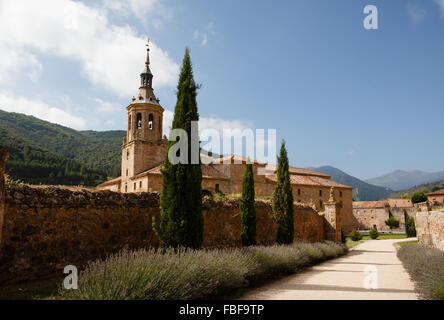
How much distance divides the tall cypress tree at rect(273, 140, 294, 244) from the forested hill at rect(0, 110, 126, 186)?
A: 44.5 feet

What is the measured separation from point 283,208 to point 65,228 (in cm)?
959

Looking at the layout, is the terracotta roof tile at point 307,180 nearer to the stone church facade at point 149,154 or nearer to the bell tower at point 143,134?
the stone church facade at point 149,154

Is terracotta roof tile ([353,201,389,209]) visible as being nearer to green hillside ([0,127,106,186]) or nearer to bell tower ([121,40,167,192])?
bell tower ([121,40,167,192])

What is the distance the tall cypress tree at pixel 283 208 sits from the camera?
1408 centimetres

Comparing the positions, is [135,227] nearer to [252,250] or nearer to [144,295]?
[252,250]

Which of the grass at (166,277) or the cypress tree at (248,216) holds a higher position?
the cypress tree at (248,216)

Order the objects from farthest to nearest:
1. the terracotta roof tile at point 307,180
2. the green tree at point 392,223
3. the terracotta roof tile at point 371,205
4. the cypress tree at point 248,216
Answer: the terracotta roof tile at point 371,205 → the green tree at point 392,223 → the terracotta roof tile at point 307,180 → the cypress tree at point 248,216

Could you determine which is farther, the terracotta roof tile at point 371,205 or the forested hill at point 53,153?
the terracotta roof tile at point 371,205

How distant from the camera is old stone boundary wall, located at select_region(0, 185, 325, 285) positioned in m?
6.34

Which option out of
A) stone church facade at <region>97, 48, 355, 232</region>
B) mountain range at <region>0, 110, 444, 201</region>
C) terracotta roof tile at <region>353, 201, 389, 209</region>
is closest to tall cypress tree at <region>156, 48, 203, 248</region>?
mountain range at <region>0, 110, 444, 201</region>

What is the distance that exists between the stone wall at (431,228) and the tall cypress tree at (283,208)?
746 centimetres

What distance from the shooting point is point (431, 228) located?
16984 mm

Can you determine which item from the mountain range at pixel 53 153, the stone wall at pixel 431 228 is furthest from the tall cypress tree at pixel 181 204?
the stone wall at pixel 431 228
